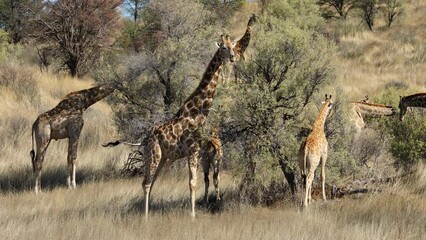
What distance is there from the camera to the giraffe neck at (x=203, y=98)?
760 centimetres

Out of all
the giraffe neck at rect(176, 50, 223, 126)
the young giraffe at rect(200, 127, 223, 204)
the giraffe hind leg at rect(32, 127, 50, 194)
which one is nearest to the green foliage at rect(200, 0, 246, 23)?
the giraffe hind leg at rect(32, 127, 50, 194)

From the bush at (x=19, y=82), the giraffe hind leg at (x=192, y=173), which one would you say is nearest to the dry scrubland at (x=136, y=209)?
the giraffe hind leg at (x=192, y=173)

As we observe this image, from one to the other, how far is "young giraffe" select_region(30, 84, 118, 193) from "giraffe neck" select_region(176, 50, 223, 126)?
330 centimetres

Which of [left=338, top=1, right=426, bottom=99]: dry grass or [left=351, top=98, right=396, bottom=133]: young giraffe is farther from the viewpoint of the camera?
[left=338, top=1, right=426, bottom=99]: dry grass

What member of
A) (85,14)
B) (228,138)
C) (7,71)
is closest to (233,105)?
(228,138)

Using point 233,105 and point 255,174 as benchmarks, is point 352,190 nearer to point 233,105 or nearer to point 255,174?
point 255,174

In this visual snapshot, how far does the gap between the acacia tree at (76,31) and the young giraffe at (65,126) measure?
14.3 meters

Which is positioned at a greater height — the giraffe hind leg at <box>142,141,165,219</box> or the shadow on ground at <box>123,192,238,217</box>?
the giraffe hind leg at <box>142,141,165,219</box>

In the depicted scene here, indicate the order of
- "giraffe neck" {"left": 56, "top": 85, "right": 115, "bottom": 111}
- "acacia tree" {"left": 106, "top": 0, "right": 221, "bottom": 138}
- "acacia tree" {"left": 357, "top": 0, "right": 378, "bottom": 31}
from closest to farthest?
1. "giraffe neck" {"left": 56, "top": 85, "right": 115, "bottom": 111}
2. "acacia tree" {"left": 106, "top": 0, "right": 221, "bottom": 138}
3. "acacia tree" {"left": 357, "top": 0, "right": 378, "bottom": 31}

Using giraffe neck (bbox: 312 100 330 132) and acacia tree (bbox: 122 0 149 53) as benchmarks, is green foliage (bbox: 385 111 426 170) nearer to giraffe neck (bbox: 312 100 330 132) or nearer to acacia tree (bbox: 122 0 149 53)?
giraffe neck (bbox: 312 100 330 132)

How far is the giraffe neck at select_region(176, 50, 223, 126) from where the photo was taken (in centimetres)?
760

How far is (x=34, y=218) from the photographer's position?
732 cm

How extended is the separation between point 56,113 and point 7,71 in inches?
415

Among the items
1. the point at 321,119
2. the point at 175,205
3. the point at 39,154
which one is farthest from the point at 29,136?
the point at 321,119
